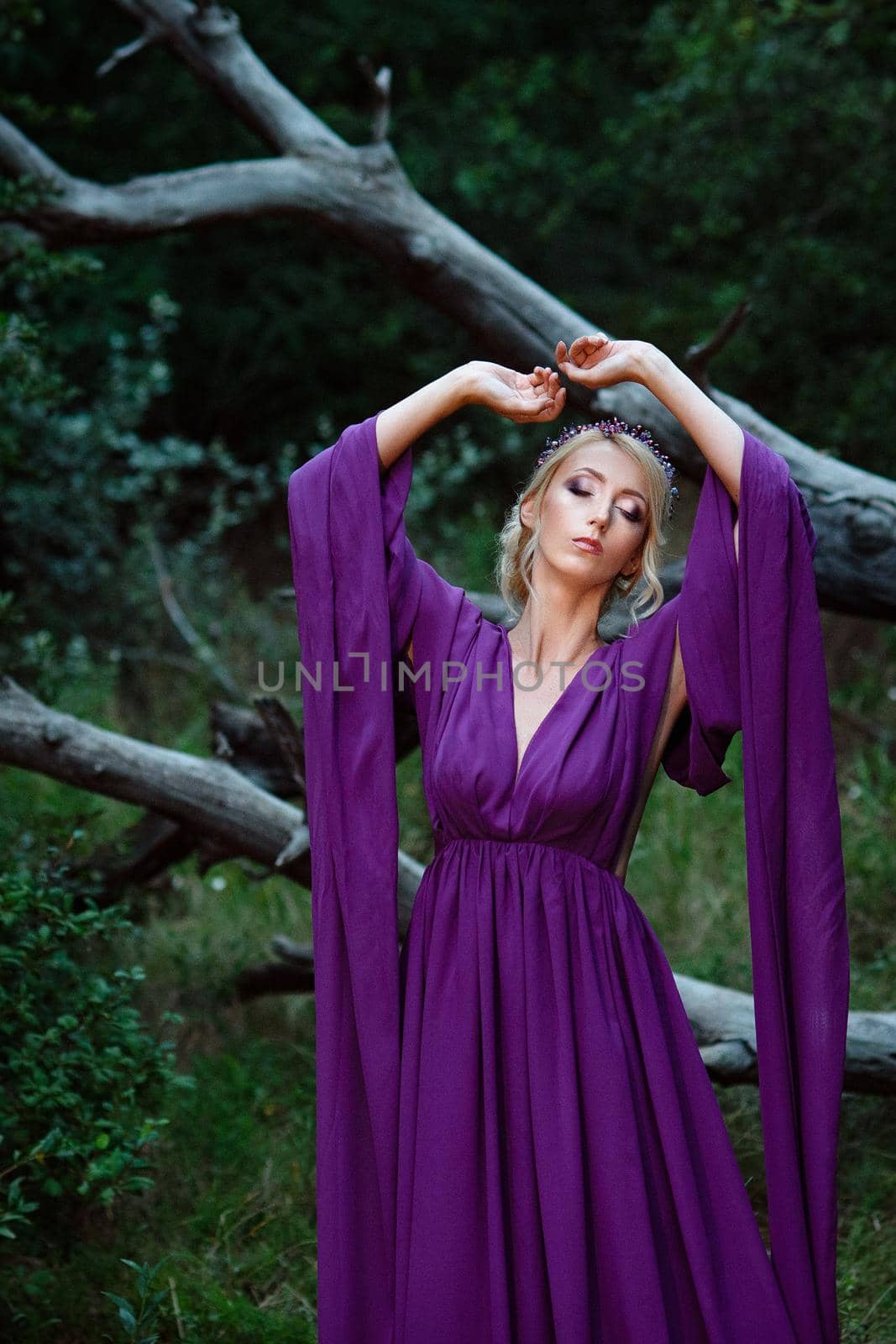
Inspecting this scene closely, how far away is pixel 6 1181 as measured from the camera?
297 centimetres

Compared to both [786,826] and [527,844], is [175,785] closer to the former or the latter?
[527,844]

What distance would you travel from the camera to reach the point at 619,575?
2.45 meters

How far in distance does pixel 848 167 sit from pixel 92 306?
373 cm

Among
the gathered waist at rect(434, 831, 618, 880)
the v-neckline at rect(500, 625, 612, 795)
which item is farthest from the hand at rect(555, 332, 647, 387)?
the gathered waist at rect(434, 831, 618, 880)

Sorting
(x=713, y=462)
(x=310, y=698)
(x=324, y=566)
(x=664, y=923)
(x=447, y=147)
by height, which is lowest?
(x=664, y=923)

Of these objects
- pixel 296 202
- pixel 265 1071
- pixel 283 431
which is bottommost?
pixel 265 1071

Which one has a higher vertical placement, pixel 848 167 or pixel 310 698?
pixel 848 167

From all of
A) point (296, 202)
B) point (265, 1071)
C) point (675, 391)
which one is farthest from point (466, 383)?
point (265, 1071)

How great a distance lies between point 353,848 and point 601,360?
885mm

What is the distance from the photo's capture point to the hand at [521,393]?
7.26 feet

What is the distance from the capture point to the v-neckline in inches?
88.0

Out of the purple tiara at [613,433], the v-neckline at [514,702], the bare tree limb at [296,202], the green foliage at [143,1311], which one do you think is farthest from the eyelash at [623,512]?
the green foliage at [143,1311]

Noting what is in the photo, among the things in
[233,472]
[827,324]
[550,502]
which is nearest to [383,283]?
[233,472]

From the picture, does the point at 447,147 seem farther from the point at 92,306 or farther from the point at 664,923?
the point at 664,923
